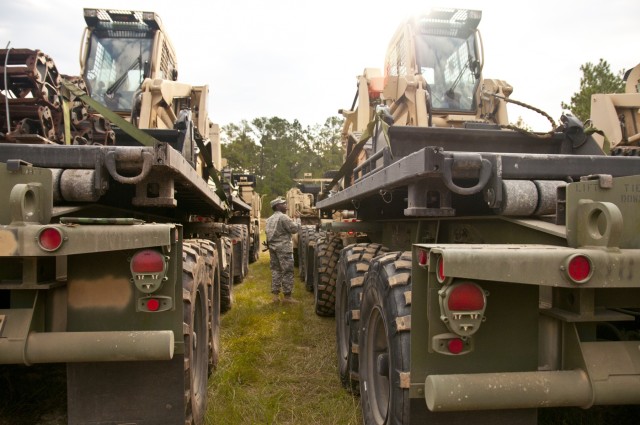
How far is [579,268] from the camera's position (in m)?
1.97

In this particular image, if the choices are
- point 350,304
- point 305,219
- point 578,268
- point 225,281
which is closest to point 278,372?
point 350,304

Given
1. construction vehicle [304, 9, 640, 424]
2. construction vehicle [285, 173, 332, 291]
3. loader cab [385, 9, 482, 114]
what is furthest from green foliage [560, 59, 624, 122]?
construction vehicle [304, 9, 640, 424]

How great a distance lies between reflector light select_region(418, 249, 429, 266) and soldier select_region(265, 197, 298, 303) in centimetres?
650

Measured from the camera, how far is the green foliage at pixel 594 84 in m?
31.3

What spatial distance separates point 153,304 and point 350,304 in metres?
1.77

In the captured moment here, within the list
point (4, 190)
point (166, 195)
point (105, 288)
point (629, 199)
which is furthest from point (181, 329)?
point (629, 199)

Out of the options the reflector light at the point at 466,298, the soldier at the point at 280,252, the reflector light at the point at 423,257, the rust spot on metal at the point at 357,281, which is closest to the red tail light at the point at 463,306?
the reflector light at the point at 466,298

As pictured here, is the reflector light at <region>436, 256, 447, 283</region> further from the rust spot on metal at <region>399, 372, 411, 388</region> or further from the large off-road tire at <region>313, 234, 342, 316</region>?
the large off-road tire at <region>313, 234, 342, 316</region>

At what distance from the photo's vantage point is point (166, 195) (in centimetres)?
308

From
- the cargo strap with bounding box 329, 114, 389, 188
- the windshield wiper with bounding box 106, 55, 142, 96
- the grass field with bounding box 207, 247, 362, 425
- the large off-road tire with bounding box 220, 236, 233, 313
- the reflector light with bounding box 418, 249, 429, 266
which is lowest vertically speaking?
the grass field with bounding box 207, 247, 362, 425

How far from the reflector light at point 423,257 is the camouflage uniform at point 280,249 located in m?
Result: 6.53

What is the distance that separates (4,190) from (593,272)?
253 centimetres

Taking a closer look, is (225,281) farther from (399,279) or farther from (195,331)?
(399,279)

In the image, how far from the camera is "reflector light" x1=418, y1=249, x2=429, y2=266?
2.23 m
